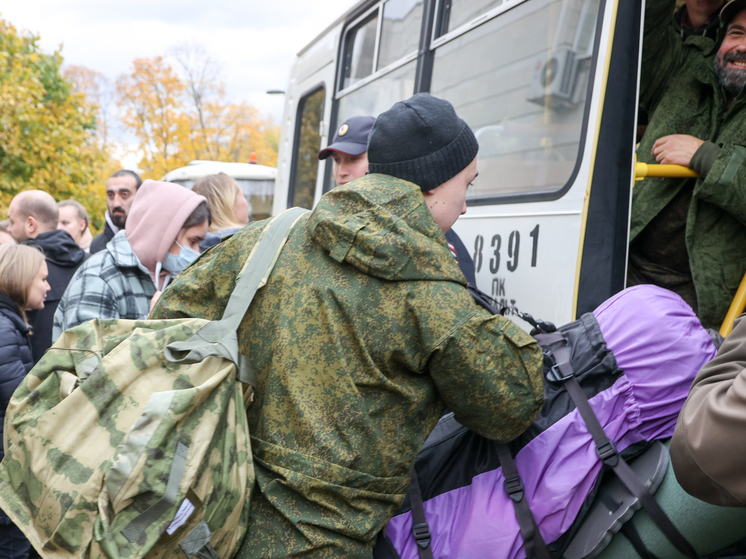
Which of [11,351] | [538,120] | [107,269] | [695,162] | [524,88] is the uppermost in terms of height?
[524,88]

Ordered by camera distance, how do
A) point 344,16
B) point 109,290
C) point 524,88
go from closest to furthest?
point 109,290 → point 524,88 → point 344,16

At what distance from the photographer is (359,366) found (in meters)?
1.60

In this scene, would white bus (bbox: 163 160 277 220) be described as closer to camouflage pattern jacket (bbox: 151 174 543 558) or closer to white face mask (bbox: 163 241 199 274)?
white face mask (bbox: 163 241 199 274)

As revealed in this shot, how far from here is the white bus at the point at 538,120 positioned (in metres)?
2.68

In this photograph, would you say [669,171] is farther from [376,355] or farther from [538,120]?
[376,355]

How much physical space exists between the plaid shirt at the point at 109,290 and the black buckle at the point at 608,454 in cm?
189

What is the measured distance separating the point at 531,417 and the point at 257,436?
65 centimetres

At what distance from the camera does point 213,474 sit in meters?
1.48

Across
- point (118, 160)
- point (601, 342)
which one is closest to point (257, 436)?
point (601, 342)

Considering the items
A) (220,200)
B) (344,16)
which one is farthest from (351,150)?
(344,16)

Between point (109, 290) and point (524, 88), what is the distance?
2.11 m

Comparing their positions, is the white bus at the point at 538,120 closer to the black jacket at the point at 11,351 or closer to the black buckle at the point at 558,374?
the black buckle at the point at 558,374

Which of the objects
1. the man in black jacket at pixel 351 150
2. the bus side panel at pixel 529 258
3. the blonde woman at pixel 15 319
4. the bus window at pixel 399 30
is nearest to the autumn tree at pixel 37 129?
the bus window at pixel 399 30

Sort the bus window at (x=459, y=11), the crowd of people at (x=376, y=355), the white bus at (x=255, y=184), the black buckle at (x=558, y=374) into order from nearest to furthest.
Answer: the crowd of people at (x=376, y=355), the black buckle at (x=558, y=374), the bus window at (x=459, y=11), the white bus at (x=255, y=184)
